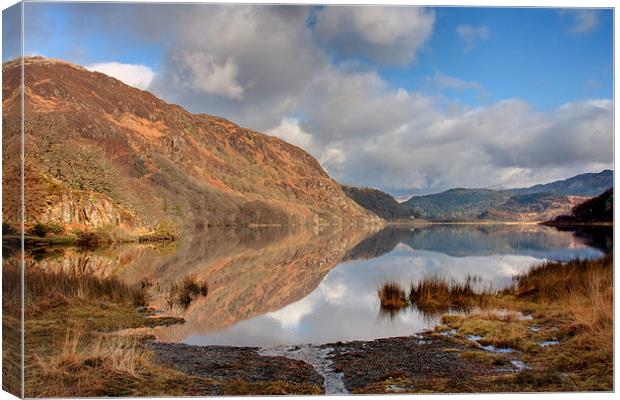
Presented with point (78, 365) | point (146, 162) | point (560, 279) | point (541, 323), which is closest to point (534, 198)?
point (560, 279)

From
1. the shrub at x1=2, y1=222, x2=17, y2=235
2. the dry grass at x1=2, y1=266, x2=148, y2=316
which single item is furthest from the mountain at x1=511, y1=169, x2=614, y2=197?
the dry grass at x1=2, y1=266, x2=148, y2=316

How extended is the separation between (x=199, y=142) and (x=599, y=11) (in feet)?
95.4

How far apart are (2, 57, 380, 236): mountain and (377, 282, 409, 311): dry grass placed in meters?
14.3

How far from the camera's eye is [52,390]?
5.27m

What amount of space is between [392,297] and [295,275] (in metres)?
5.00

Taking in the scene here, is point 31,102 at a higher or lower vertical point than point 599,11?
higher

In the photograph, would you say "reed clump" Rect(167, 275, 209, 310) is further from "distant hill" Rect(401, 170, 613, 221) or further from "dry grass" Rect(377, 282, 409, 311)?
"distant hill" Rect(401, 170, 613, 221)

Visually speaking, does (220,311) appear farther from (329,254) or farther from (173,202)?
(173,202)

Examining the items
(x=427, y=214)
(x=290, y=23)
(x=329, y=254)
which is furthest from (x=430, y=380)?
(x=427, y=214)

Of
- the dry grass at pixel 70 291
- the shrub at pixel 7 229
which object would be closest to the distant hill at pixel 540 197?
the shrub at pixel 7 229

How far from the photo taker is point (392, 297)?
1145cm

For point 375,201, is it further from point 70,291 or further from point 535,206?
point 70,291

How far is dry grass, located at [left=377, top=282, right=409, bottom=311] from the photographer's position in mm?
11191

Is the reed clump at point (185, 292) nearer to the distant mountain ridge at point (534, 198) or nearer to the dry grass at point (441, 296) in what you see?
the dry grass at point (441, 296)
